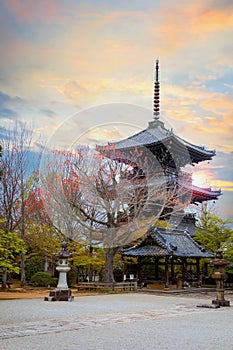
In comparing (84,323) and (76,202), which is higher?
(76,202)

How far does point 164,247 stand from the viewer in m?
20.9

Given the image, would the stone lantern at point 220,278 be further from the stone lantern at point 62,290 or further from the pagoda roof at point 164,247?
the pagoda roof at point 164,247

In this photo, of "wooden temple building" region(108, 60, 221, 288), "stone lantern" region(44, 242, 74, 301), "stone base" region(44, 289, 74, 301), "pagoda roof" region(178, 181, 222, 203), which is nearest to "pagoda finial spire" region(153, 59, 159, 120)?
"wooden temple building" region(108, 60, 221, 288)

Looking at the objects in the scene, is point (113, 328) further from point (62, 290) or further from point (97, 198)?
point (97, 198)

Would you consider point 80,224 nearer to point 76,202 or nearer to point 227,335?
point 76,202

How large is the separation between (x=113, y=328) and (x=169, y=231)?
15343 mm

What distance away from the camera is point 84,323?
904 centimetres

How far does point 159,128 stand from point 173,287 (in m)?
14.0

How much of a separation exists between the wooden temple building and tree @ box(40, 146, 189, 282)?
1.22 meters

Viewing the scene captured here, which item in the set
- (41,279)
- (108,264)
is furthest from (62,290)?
(41,279)

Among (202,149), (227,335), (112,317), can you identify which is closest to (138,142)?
(202,149)

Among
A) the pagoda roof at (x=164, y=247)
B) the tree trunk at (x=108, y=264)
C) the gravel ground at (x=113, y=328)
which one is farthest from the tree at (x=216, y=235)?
the gravel ground at (x=113, y=328)

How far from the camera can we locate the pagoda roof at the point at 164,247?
821 inches

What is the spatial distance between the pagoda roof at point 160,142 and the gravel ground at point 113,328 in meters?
17.0
